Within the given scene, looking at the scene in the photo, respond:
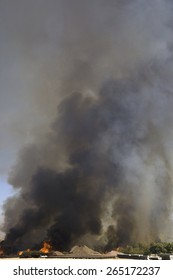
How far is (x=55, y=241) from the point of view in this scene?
6569cm

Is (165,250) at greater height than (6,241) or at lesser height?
lesser
